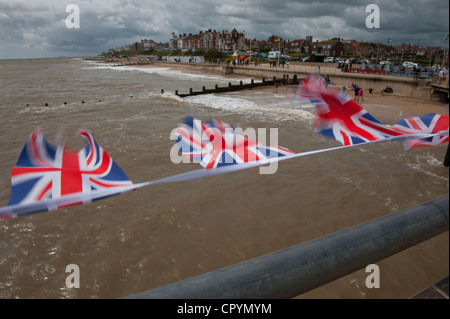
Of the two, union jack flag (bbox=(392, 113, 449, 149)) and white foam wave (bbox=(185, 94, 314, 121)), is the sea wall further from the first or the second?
union jack flag (bbox=(392, 113, 449, 149))

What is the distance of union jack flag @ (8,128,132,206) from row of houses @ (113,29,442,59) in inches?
2115

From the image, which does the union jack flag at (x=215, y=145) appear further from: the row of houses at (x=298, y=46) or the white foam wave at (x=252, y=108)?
the row of houses at (x=298, y=46)

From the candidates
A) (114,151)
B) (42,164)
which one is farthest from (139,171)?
(42,164)

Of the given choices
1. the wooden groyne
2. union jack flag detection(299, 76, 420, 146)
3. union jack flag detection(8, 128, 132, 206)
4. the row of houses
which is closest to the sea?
union jack flag detection(8, 128, 132, 206)

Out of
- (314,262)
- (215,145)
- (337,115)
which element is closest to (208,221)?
(215,145)

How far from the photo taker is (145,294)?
87 cm

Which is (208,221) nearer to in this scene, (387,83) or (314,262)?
(314,262)

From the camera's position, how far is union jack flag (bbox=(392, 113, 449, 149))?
2.99m

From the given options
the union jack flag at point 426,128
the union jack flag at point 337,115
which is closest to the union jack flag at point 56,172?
the union jack flag at point 337,115

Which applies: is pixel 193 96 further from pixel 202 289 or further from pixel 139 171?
pixel 202 289

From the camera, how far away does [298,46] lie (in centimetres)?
11306

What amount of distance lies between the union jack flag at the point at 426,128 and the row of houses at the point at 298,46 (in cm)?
5213

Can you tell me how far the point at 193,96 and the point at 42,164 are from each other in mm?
27991

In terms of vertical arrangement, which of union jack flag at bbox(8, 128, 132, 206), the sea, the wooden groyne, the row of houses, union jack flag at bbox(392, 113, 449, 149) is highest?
the row of houses
